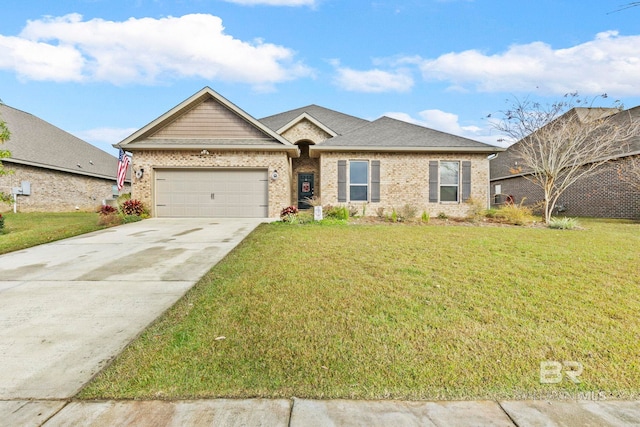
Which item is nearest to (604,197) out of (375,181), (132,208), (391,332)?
(375,181)

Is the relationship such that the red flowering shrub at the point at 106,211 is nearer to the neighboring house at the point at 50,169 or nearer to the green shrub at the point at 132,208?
the green shrub at the point at 132,208

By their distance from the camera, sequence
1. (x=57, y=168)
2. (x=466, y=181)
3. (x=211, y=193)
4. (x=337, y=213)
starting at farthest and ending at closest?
(x=57, y=168), (x=466, y=181), (x=211, y=193), (x=337, y=213)

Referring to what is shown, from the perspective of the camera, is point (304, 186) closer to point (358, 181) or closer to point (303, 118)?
point (303, 118)

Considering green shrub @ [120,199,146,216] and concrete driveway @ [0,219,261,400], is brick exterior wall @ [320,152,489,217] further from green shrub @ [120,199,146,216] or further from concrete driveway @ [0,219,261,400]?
green shrub @ [120,199,146,216]

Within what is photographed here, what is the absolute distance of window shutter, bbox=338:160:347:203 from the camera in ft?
44.3

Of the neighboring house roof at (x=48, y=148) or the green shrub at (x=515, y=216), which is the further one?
the neighboring house roof at (x=48, y=148)

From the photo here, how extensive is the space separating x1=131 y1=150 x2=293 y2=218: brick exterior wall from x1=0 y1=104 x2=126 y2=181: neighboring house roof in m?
8.82

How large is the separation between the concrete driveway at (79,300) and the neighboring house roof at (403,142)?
7.68m

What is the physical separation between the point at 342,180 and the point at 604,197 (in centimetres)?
1340

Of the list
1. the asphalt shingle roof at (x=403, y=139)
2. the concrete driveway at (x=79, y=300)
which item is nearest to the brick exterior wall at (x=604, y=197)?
the asphalt shingle roof at (x=403, y=139)

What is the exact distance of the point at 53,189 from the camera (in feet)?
60.6

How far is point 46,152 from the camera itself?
1858cm

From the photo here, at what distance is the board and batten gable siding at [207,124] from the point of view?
13.5 m

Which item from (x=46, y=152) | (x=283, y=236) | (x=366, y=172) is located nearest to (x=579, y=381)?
(x=283, y=236)
